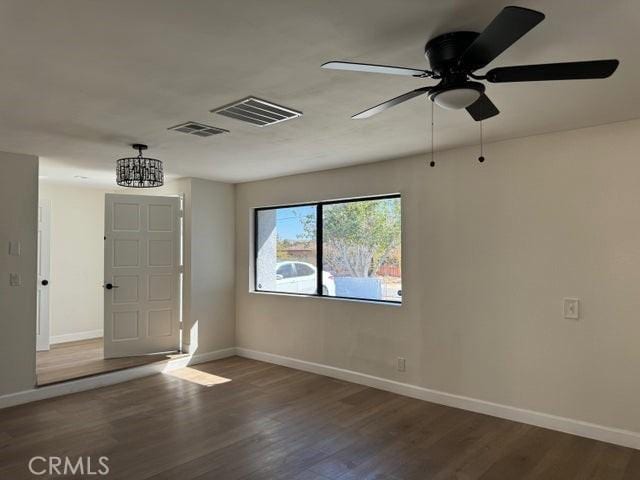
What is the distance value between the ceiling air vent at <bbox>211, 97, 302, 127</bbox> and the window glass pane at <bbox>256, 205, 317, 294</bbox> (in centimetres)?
227

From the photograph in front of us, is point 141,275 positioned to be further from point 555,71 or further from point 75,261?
point 555,71

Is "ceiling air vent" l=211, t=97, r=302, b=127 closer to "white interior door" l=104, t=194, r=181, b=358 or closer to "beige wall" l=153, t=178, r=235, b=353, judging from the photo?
"beige wall" l=153, t=178, r=235, b=353

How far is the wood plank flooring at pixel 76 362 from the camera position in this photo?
4.47 meters

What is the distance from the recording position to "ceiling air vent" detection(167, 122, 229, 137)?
314 cm

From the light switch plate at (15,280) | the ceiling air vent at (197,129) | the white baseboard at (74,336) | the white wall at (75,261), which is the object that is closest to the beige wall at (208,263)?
the white wall at (75,261)

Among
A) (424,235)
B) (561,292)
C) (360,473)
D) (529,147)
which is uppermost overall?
(529,147)

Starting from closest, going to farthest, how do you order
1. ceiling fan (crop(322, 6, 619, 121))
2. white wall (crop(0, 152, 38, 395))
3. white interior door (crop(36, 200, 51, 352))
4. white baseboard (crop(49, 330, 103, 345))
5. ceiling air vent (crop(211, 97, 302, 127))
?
ceiling fan (crop(322, 6, 619, 121))
ceiling air vent (crop(211, 97, 302, 127))
white wall (crop(0, 152, 38, 395))
white interior door (crop(36, 200, 51, 352))
white baseboard (crop(49, 330, 103, 345))

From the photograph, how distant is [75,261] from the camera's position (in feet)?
20.9

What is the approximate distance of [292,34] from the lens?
1.83m

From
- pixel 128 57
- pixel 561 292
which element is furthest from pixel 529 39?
pixel 561 292

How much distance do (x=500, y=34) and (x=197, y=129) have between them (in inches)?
92.9

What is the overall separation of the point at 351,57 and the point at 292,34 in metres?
0.35

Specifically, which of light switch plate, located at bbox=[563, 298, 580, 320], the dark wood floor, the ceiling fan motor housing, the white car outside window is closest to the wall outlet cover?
the dark wood floor

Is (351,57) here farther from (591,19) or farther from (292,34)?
(591,19)
